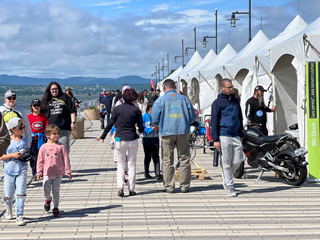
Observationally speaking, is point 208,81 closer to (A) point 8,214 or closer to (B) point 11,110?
(B) point 11,110

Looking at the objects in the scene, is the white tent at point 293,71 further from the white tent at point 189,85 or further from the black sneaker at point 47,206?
the white tent at point 189,85

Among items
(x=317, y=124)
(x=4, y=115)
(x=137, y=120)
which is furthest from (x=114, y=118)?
(x=317, y=124)

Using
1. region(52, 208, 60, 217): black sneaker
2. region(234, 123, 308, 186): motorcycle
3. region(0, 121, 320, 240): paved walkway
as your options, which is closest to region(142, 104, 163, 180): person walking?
region(0, 121, 320, 240): paved walkway

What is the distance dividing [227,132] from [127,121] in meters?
1.65

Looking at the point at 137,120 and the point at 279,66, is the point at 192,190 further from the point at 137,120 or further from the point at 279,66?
the point at 279,66

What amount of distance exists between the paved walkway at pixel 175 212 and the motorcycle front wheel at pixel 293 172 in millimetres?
136

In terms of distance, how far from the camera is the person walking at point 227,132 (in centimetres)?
749

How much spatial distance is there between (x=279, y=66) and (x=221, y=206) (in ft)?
16.7

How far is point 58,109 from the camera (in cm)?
885

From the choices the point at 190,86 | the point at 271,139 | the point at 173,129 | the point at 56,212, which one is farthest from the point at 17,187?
the point at 190,86

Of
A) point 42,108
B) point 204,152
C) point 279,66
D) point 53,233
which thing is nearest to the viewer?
point 53,233

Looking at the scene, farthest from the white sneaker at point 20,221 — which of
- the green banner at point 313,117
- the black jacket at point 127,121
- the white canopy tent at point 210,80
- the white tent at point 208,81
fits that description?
the white tent at point 208,81

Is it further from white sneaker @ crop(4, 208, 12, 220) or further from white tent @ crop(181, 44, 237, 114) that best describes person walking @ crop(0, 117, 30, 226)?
white tent @ crop(181, 44, 237, 114)

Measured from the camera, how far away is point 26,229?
18.5 feet
